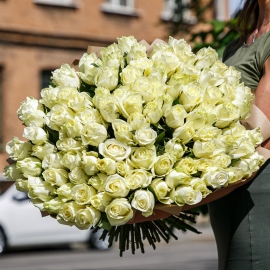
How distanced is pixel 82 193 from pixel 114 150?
17 cm

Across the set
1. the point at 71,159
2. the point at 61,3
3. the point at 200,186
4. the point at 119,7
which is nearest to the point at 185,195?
the point at 200,186

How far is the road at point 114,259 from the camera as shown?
1114 centimetres

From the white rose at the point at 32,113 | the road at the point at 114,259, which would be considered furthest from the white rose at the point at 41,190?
the road at the point at 114,259

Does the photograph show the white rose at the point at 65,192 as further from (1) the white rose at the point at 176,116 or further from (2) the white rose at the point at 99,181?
(1) the white rose at the point at 176,116

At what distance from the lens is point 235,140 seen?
93.6 inches

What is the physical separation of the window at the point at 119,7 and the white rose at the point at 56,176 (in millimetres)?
18832

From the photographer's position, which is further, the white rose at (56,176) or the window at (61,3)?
the window at (61,3)

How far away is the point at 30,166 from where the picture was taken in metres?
2.45

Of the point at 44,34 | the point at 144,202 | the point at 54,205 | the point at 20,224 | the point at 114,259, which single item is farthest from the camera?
→ the point at 44,34

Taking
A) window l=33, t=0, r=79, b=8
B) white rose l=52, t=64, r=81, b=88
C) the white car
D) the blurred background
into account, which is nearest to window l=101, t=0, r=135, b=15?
the blurred background

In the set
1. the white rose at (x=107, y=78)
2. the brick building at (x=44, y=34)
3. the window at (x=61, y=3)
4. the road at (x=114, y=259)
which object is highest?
the window at (x=61, y=3)

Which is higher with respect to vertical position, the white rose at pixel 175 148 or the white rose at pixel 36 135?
the white rose at pixel 36 135

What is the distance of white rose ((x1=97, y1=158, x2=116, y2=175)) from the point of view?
7.50ft

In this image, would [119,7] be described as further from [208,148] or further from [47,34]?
[208,148]
